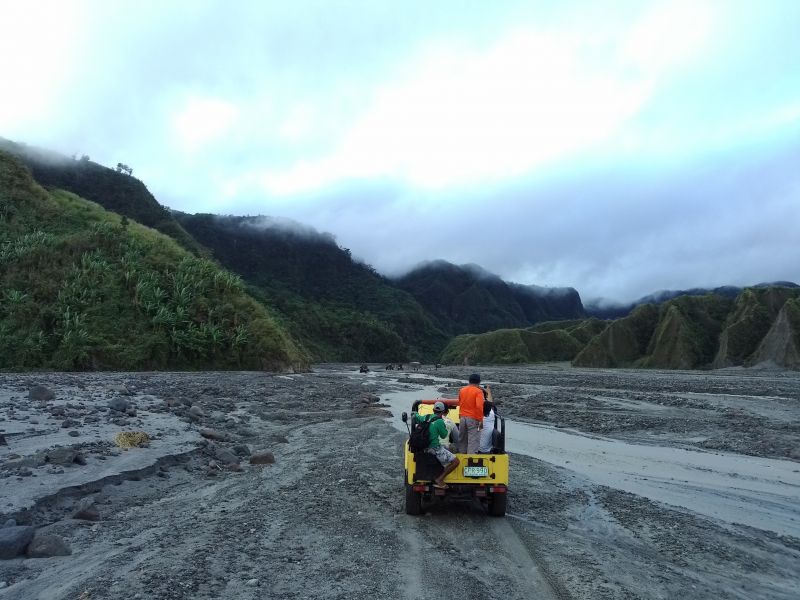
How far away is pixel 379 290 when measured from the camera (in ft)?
561

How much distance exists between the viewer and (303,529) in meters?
7.63

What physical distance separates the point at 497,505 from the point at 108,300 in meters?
39.9

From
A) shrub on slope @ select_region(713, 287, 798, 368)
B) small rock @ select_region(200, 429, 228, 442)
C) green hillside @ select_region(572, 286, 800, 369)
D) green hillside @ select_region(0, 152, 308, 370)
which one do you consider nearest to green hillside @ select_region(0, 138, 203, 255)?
green hillside @ select_region(0, 152, 308, 370)

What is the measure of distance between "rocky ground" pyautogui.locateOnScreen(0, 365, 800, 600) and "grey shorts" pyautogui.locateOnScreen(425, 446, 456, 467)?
0.91 meters

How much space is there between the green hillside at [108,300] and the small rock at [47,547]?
3476cm

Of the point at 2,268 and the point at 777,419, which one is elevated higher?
the point at 2,268

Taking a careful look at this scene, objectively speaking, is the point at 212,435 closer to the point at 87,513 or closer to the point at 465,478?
the point at 87,513

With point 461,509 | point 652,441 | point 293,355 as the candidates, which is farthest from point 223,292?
point 461,509

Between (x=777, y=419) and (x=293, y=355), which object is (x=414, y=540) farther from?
(x=293, y=355)

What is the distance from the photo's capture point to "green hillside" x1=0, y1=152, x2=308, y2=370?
3769cm

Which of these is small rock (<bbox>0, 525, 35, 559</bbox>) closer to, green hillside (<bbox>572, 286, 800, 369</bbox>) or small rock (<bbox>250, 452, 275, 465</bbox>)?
small rock (<bbox>250, 452, 275, 465</bbox>)

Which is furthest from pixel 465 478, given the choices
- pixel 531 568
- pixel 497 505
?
pixel 531 568

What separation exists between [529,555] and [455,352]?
141 meters

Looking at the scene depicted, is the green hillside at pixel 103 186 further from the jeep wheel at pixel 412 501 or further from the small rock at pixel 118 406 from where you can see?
the jeep wheel at pixel 412 501
